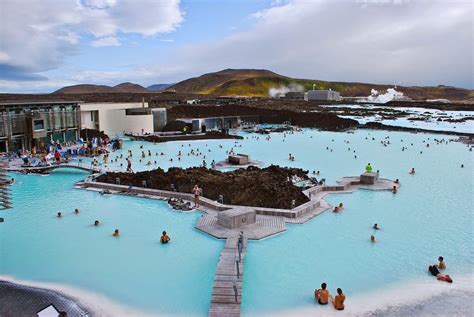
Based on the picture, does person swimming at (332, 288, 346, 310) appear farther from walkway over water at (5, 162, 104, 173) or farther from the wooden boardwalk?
walkway over water at (5, 162, 104, 173)

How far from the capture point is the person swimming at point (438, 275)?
1036 centimetres

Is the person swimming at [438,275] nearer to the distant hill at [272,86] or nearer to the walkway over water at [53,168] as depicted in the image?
the walkway over water at [53,168]

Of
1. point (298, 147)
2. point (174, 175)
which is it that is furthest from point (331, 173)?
point (298, 147)

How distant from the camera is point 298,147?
119 ft

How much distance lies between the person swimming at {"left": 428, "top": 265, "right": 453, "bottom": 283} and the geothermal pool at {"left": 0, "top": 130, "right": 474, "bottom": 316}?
0.17 metres

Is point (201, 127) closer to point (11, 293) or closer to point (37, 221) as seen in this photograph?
Result: point (37, 221)

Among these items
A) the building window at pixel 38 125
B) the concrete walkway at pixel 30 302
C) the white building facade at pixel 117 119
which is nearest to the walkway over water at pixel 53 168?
the building window at pixel 38 125

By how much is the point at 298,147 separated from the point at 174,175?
19.6 m

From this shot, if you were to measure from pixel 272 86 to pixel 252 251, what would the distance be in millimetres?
157181

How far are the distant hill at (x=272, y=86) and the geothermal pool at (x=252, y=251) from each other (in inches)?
5181

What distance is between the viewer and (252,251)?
11.9 m

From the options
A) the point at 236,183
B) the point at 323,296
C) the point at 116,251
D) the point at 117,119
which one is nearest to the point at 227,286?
the point at 323,296

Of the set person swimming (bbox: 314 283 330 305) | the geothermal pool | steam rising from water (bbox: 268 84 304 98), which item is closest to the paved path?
the geothermal pool

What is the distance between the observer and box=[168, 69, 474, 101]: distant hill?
499ft
